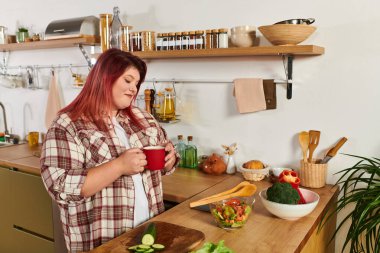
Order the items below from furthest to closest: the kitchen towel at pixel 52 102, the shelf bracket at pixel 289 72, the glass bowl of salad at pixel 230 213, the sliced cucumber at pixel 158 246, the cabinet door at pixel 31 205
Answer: the kitchen towel at pixel 52 102 → the cabinet door at pixel 31 205 → the shelf bracket at pixel 289 72 → the glass bowl of salad at pixel 230 213 → the sliced cucumber at pixel 158 246

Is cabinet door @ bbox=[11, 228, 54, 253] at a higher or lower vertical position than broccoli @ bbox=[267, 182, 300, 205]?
lower

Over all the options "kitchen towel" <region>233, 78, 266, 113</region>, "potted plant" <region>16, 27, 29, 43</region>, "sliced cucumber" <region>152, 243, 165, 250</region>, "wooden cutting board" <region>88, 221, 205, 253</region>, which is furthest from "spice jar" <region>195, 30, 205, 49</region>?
"potted plant" <region>16, 27, 29, 43</region>

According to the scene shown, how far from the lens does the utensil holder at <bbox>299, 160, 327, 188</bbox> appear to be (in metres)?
1.81

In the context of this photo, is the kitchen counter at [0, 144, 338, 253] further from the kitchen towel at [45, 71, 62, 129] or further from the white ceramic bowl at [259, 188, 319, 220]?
the kitchen towel at [45, 71, 62, 129]

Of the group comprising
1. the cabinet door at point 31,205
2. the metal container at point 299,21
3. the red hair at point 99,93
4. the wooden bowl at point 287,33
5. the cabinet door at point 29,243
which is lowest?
the cabinet door at point 29,243

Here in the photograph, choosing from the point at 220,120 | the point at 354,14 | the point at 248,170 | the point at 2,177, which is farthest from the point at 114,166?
the point at 2,177

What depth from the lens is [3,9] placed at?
10.8ft

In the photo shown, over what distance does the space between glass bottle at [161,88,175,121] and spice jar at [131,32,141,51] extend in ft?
1.05

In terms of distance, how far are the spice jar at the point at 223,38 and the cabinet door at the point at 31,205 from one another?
1342 mm

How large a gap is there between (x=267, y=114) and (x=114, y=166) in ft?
3.43

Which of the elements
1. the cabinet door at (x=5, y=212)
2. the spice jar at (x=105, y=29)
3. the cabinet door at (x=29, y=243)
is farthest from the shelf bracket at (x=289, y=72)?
the cabinet door at (x=5, y=212)

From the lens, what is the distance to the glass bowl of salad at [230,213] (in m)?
1.32

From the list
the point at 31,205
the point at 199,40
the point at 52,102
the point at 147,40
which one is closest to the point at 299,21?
the point at 199,40

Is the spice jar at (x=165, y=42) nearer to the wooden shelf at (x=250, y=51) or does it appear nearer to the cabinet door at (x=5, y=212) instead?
the wooden shelf at (x=250, y=51)
